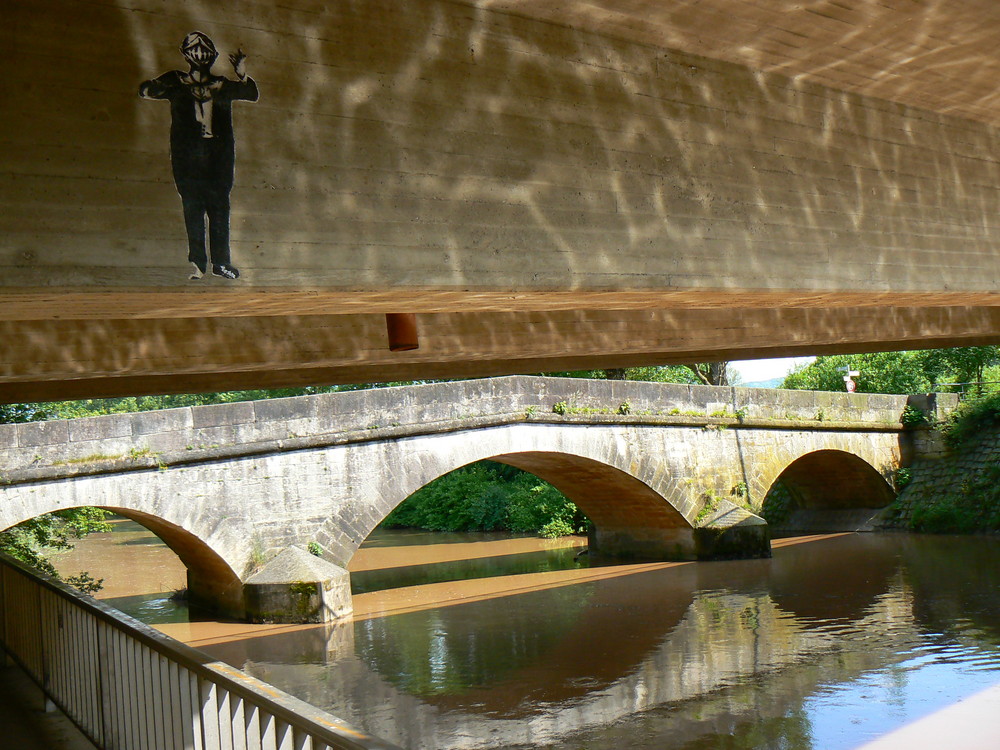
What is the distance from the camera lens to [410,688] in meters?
7.97

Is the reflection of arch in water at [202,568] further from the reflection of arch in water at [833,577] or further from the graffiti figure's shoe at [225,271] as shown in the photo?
the graffiti figure's shoe at [225,271]

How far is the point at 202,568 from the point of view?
38.2 feet

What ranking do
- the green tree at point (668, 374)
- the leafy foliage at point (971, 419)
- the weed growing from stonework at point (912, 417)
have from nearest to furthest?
the leafy foliage at point (971, 419) → the weed growing from stonework at point (912, 417) → the green tree at point (668, 374)

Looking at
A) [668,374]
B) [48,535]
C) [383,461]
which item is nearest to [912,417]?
[668,374]

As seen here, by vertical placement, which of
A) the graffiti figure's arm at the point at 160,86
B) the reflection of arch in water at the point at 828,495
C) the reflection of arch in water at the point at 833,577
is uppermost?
the graffiti figure's arm at the point at 160,86

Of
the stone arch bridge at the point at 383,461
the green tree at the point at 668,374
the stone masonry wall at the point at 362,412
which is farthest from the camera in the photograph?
the green tree at the point at 668,374

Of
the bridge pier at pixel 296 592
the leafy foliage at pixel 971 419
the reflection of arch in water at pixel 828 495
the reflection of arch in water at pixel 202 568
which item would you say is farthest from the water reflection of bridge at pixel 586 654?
the leafy foliage at pixel 971 419

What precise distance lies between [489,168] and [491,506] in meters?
19.7

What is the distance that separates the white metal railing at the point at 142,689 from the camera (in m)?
2.23

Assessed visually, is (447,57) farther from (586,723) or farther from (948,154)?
(586,723)

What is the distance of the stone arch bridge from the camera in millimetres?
10078

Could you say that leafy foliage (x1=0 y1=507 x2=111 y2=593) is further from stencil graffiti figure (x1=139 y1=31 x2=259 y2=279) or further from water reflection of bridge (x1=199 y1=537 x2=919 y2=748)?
stencil graffiti figure (x1=139 y1=31 x2=259 y2=279)

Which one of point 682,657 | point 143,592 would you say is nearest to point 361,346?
point 682,657

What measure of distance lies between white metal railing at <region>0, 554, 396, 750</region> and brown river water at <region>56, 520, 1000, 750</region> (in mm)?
2729
